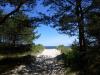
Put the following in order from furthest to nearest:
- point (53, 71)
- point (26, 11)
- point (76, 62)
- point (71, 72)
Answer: point (26, 11) → point (76, 62) → point (53, 71) → point (71, 72)

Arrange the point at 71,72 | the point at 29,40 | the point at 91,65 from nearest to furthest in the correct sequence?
the point at 91,65, the point at 71,72, the point at 29,40

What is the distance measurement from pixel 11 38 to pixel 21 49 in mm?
11637

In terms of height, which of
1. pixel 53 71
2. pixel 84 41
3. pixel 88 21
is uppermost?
pixel 88 21

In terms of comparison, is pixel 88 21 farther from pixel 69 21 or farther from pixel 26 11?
pixel 26 11

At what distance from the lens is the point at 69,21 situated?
2211 centimetres

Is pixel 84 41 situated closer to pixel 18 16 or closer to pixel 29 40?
pixel 18 16

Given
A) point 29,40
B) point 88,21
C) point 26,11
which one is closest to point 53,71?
point 88,21

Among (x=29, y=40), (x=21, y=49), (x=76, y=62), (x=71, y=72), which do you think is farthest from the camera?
(x=29, y=40)

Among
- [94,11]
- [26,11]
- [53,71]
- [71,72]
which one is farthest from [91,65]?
[26,11]

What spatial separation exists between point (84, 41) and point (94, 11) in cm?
289

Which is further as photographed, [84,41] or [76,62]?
[84,41]

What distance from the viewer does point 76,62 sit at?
20891mm

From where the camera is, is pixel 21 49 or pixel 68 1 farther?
pixel 21 49

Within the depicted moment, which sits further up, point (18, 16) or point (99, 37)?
point (18, 16)
